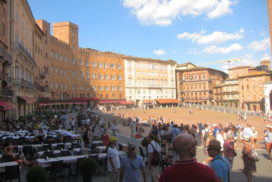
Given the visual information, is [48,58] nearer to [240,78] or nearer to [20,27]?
[20,27]

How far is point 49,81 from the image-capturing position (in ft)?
190

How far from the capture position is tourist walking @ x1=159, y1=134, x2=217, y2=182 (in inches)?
105

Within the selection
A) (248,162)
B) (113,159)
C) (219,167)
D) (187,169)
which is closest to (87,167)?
(113,159)

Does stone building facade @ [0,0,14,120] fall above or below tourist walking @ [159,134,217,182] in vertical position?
above

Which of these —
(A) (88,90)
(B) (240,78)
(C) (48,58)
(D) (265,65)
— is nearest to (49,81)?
(C) (48,58)

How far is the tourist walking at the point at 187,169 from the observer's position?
8.75 feet

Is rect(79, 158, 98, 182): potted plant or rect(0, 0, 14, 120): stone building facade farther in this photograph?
rect(0, 0, 14, 120): stone building facade

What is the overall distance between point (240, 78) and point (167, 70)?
26297mm

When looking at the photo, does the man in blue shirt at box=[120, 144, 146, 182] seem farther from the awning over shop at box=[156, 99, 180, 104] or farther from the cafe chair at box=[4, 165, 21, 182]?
the awning over shop at box=[156, 99, 180, 104]

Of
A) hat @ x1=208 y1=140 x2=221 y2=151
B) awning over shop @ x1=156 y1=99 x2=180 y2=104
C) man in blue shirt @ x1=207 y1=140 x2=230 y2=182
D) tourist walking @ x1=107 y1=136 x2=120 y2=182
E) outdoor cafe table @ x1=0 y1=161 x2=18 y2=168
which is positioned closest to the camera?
man in blue shirt @ x1=207 y1=140 x2=230 y2=182

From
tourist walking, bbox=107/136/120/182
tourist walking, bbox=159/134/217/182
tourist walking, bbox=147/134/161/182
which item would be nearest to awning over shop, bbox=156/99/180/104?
tourist walking, bbox=147/134/161/182

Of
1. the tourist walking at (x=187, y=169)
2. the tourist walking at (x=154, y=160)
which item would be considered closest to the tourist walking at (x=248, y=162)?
the tourist walking at (x=154, y=160)

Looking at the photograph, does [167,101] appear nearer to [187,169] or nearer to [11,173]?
[11,173]

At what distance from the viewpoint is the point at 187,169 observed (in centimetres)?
271
